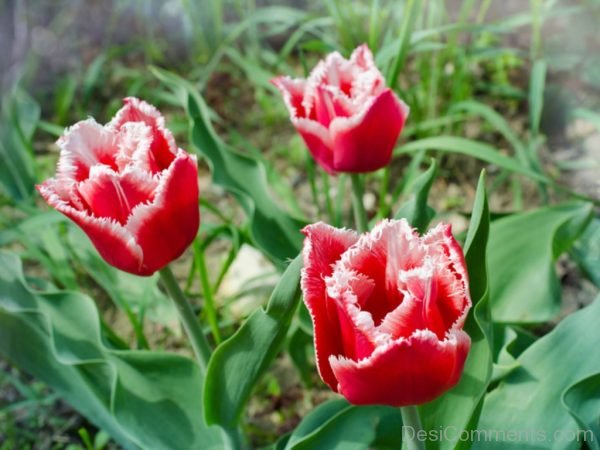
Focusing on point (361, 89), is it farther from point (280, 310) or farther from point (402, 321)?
point (402, 321)

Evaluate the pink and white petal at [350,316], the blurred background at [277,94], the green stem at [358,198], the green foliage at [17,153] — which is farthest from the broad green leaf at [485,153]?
the green foliage at [17,153]

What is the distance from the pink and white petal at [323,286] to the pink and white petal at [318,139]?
1.09 ft

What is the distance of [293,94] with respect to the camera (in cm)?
113

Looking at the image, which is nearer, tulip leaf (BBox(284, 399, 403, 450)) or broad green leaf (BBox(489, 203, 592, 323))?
tulip leaf (BBox(284, 399, 403, 450))

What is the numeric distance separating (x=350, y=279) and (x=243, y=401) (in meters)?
0.35

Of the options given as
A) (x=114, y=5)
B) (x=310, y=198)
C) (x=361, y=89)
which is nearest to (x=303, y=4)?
(x=114, y=5)

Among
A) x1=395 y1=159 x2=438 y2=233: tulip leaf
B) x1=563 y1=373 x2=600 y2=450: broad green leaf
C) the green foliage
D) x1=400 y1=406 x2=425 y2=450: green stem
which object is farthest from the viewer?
the green foliage

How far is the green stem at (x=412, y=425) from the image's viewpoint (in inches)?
32.6

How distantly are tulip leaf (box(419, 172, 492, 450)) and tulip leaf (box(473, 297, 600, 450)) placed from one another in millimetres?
97

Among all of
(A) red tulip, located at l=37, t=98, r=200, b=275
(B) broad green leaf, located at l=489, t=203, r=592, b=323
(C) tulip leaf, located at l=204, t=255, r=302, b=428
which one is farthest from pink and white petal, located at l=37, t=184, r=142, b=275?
(B) broad green leaf, located at l=489, t=203, r=592, b=323

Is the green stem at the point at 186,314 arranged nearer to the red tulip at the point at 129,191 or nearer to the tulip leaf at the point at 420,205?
the red tulip at the point at 129,191

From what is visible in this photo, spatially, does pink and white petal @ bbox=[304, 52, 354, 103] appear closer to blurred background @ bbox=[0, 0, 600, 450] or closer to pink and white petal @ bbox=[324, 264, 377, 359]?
blurred background @ bbox=[0, 0, 600, 450]

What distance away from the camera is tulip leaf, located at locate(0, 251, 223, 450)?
3.67 feet

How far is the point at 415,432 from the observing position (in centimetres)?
84
